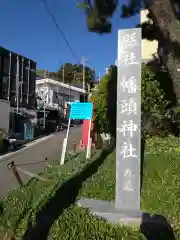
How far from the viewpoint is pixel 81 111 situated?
1194 centimetres

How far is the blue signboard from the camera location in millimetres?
11789

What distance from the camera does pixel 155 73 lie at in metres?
9.57

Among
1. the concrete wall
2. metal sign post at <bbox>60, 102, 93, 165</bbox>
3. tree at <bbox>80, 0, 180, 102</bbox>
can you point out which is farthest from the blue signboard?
the concrete wall

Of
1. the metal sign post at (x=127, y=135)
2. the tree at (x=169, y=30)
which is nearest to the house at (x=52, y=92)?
the tree at (x=169, y=30)

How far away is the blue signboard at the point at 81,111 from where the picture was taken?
11.8 m

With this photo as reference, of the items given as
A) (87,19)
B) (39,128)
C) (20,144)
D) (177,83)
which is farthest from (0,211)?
(39,128)

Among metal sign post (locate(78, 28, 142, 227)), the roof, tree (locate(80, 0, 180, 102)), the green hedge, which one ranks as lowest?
the green hedge

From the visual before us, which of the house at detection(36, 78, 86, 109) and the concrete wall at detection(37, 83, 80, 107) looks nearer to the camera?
the house at detection(36, 78, 86, 109)

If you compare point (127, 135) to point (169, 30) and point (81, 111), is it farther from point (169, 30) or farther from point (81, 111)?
point (81, 111)

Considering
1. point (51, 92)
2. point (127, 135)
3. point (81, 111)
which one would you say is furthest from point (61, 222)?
point (51, 92)

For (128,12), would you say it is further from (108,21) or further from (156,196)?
(156,196)

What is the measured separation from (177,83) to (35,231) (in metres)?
4.89

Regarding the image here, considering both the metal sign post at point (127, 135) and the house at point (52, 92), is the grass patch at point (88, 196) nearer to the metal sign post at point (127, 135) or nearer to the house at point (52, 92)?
the metal sign post at point (127, 135)

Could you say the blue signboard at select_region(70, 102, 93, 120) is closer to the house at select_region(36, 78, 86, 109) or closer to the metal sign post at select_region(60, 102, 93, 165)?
the metal sign post at select_region(60, 102, 93, 165)
